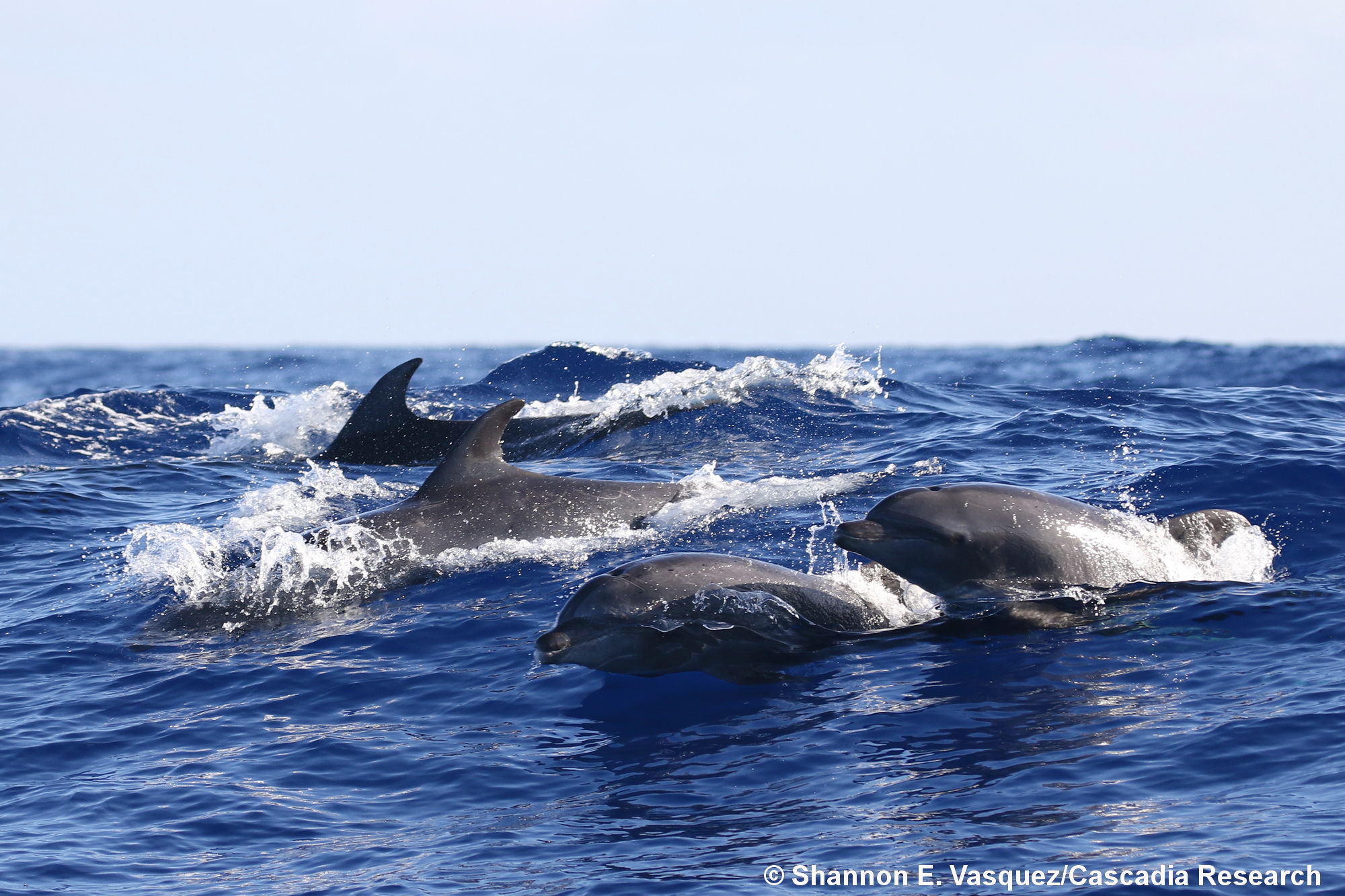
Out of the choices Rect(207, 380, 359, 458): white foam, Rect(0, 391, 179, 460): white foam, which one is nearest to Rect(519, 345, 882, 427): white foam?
Rect(207, 380, 359, 458): white foam

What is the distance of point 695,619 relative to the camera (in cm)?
793

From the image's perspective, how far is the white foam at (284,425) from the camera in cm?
2042

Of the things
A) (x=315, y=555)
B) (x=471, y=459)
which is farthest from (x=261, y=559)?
(x=471, y=459)

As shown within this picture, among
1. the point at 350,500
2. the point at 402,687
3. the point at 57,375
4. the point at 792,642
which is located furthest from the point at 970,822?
the point at 57,375

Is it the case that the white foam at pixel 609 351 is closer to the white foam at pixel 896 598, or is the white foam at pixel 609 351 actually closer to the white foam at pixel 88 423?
the white foam at pixel 88 423

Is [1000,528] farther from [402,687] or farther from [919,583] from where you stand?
[402,687]

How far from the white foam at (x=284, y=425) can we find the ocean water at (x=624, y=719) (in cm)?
479

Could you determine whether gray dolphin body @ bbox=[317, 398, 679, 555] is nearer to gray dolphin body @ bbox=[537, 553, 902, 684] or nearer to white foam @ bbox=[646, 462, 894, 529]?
white foam @ bbox=[646, 462, 894, 529]

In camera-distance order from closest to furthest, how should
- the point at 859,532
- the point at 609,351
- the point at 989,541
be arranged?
the point at 859,532, the point at 989,541, the point at 609,351

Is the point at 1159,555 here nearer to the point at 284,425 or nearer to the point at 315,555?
the point at 315,555

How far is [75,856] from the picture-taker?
253 inches

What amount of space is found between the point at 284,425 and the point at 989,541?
626 inches

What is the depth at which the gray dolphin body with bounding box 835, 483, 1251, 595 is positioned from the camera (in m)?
8.38

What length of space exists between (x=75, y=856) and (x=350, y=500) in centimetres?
815
